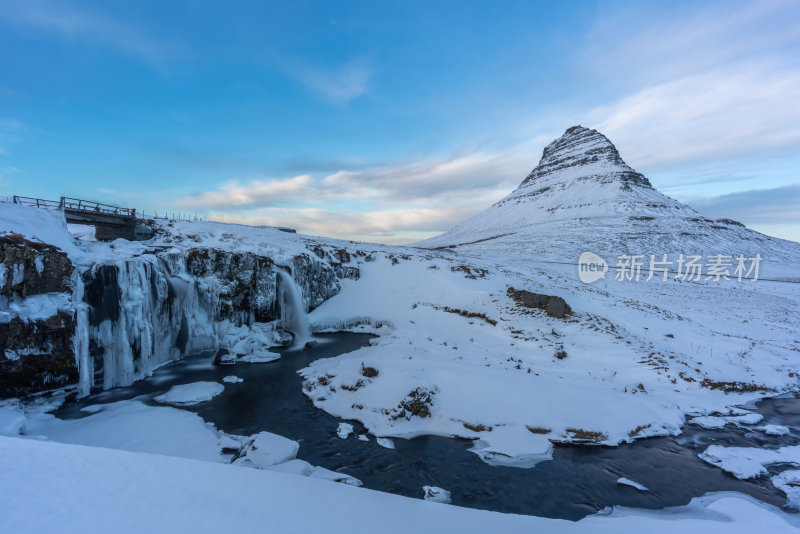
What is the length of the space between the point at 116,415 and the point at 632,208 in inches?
4660

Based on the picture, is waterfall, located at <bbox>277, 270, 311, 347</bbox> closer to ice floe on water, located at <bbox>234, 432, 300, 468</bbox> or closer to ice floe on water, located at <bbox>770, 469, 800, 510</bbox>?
ice floe on water, located at <bbox>234, 432, 300, 468</bbox>

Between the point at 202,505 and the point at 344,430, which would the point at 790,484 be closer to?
the point at 344,430

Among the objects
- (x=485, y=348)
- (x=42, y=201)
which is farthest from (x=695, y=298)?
(x=42, y=201)

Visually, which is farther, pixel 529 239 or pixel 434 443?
pixel 529 239

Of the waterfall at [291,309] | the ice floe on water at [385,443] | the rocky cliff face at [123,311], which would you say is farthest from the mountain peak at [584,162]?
the ice floe on water at [385,443]

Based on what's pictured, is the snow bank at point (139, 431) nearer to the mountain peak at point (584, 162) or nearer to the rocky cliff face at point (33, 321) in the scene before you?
the rocky cliff face at point (33, 321)

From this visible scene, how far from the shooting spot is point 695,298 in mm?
39375

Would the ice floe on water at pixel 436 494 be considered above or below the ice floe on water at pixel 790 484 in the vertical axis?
below

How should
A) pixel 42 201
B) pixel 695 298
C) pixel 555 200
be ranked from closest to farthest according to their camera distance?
pixel 42 201 < pixel 695 298 < pixel 555 200

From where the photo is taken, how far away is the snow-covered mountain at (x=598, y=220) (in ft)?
253

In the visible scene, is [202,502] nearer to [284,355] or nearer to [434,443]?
[434,443]

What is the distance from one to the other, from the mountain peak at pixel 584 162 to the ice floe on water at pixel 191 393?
132 m

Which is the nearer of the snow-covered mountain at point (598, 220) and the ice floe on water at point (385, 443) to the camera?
the ice floe on water at point (385, 443)

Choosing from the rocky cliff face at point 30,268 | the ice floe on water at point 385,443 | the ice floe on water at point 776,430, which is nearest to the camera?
the ice floe on water at point 385,443
